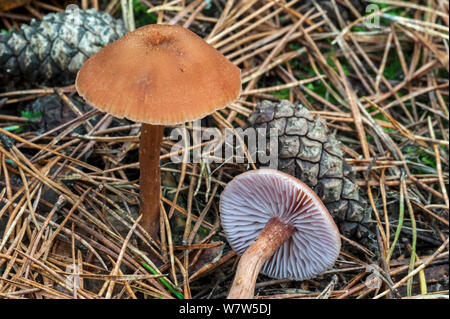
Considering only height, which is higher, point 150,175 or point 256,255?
point 150,175

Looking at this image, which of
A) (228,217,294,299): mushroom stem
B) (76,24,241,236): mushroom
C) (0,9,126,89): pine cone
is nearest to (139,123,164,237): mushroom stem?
(76,24,241,236): mushroom

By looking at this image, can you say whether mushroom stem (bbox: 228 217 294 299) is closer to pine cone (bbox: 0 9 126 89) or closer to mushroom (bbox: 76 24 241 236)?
mushroom (bbox: 76 24 241 236)

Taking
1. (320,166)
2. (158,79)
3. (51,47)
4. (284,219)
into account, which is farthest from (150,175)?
(51,47)

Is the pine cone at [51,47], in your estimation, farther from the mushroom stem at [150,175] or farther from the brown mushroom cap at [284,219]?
the brown mushroom cap at [284,219]

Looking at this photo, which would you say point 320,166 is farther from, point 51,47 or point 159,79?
point 51,47

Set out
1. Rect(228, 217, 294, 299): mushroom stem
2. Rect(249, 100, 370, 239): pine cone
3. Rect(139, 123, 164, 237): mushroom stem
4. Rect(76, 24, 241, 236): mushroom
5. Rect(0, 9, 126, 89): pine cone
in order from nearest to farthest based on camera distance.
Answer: Rect(76, 24, 241, 236): mushroom → Rect(228, 217, 294, 299): mushroom stem → Rect(139, 123, 164, 237): mushroom stem → Rect(249, 100, 370, 239): pine cone → Rect(0, 9, 126, 89): pine cone

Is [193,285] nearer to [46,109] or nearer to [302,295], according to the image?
[302,295]

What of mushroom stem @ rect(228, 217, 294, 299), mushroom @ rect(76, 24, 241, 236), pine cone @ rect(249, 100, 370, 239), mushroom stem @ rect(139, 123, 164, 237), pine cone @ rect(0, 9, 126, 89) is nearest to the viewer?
mushroom @ rect(76, 24, 241, 236)

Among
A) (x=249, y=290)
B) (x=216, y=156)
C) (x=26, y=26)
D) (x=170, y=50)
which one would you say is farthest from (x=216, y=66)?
(x=26, y=26)
